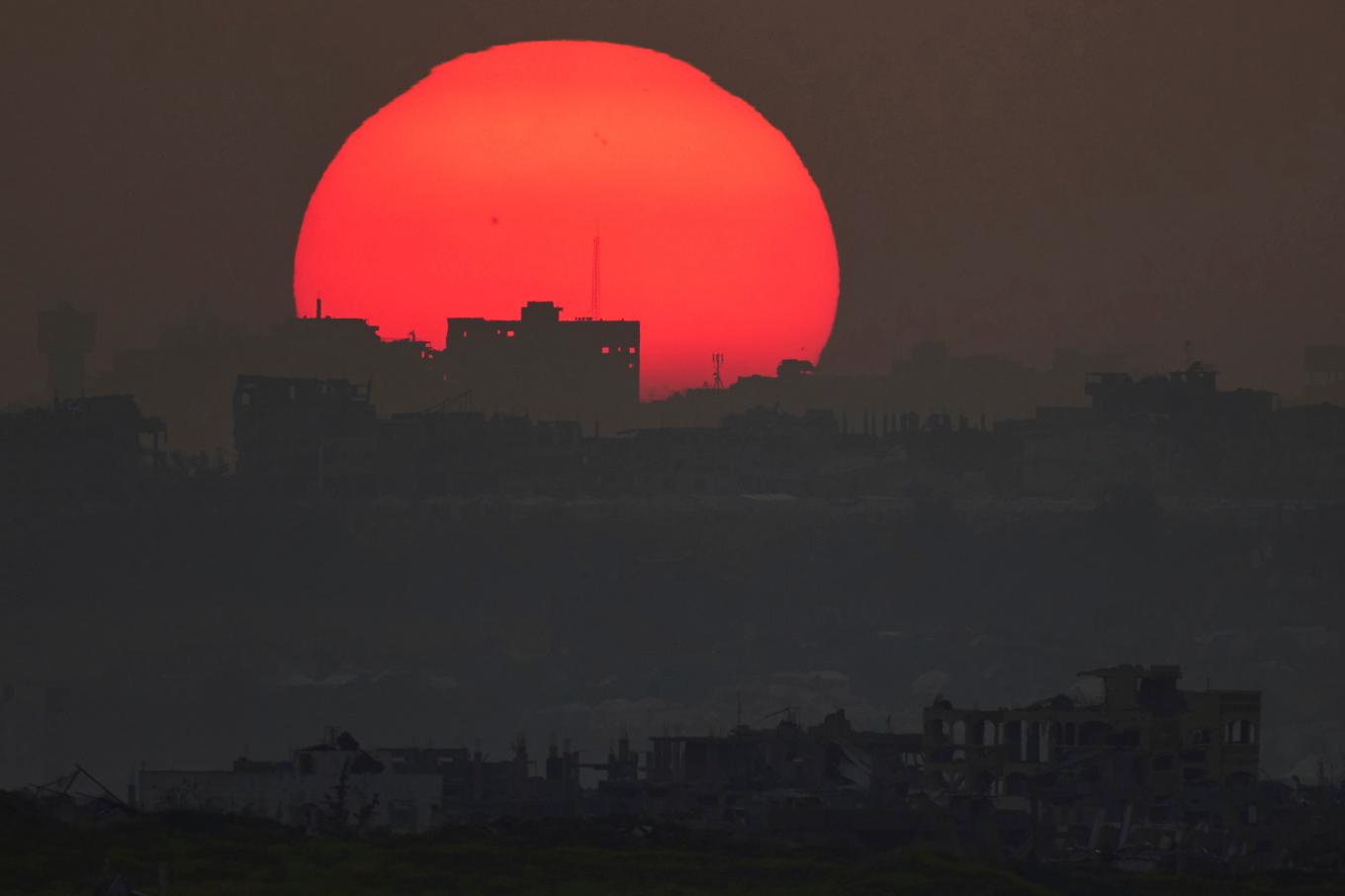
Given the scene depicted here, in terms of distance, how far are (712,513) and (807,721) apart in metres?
38.0

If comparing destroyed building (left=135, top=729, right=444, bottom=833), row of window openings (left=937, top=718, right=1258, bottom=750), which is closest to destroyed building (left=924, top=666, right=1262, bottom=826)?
row of window openings (left=937, top=718, right=1258, bottom=750)

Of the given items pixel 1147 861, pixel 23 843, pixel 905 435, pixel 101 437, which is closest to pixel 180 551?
pixel 101 437

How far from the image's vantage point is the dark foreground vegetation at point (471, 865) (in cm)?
7300

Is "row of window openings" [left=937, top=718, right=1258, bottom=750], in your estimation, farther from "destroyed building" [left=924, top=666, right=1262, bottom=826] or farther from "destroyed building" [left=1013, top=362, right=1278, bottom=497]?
"destroyed building" [left=1013, top=362, right=1278, bottom=497]

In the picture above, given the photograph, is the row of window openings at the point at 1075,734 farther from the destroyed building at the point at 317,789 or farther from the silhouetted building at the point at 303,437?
the silhouetted building at the point at 303,437

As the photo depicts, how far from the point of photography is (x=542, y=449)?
191 meters

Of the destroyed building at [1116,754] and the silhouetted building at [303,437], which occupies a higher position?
the silhouetted building at [303,437]

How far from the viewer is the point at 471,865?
251 feet

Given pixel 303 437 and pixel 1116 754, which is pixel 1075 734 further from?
pixel 303 437

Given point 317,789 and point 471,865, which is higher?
point 317,789

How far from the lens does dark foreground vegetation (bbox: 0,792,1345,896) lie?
240 ft

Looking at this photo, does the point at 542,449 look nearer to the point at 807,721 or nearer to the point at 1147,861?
the point at 807,721

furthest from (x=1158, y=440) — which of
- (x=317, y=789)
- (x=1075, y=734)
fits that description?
(x=317, y=789)

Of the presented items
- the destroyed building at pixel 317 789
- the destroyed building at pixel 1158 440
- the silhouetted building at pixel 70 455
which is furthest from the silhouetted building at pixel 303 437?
→ the destroyed building at pixel 317 789
